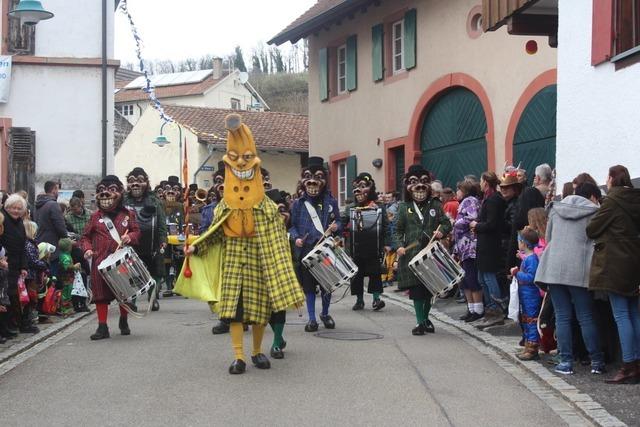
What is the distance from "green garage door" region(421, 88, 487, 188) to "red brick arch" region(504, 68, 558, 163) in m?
1.46

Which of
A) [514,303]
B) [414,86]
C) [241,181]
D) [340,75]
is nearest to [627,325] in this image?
[514,303]

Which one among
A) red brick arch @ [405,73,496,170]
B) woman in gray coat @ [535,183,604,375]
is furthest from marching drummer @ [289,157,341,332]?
red brick arch @ [405,73,496,170]

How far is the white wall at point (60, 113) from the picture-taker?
2266 cm

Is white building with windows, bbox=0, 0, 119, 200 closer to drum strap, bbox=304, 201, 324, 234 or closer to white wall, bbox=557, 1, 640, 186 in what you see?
drum strap, bbox=304, 201, 324, 234

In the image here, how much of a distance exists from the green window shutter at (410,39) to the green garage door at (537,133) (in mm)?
5066

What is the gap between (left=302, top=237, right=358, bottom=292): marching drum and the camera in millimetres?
11234

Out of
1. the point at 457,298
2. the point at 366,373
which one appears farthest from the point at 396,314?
the point at 366,373

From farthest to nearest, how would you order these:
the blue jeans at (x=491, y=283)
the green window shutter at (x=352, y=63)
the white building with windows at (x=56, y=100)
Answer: the green window shutter at (x=352, y=63), the white building with windows at (x=56, y=100), the blue jeans at (x=491, y=283)

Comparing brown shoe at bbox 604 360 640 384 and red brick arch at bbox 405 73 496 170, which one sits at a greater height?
red brick arch at bbox 405 73 496 170

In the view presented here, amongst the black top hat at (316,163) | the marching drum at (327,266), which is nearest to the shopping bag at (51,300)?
the marching drum at (327,266)

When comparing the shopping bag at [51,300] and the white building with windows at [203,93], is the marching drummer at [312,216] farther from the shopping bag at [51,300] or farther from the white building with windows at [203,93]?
the white building with windows at [203,93]

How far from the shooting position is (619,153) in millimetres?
10172

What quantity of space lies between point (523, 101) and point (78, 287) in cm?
876

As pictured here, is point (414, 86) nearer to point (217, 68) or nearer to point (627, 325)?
point (627, 325)
